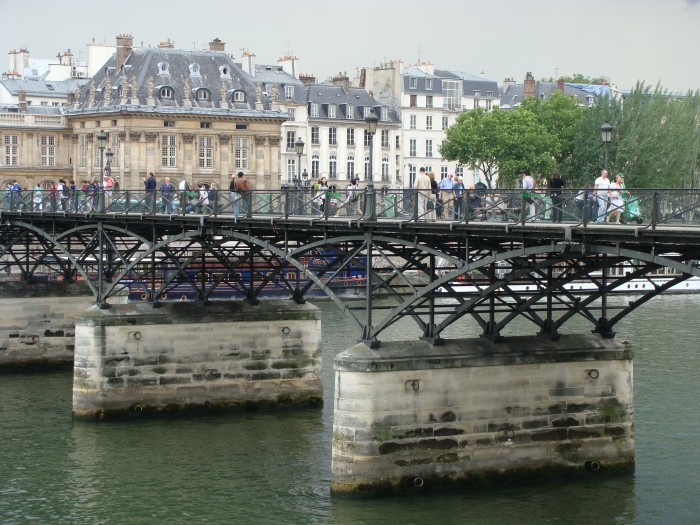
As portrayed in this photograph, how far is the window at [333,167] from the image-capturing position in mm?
126287

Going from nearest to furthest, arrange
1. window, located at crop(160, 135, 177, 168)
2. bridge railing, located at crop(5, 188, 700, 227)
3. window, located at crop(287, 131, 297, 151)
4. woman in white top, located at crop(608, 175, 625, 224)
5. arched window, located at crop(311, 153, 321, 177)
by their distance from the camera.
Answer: bridge railing, located at crop(5, 188, 700, 227) < woman in white top, located at crop(608, 175, 625, 224) < window, located at crop(160, 135, 177, 168) < window, located at crop(287, 131, 297, 151) < arched window, located at crop(311, 153, 321, 177)

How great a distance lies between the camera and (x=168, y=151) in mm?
108188

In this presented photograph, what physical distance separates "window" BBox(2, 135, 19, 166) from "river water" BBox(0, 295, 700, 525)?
2605 inches

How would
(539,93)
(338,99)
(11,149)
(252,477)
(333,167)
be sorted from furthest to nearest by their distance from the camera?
1. (539,93)
2. (338,99)
3. (333,167)
4. (11,149)
5. (252,477)

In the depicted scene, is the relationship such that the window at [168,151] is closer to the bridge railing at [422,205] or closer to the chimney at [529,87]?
the chimney at [529,87]

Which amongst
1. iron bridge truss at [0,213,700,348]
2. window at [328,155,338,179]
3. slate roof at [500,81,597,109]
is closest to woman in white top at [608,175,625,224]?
iron bridge truss at [0,213,700,348]

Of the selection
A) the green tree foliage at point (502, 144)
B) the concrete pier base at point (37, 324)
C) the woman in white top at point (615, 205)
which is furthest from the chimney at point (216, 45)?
the woman in white top at point (615, 205)

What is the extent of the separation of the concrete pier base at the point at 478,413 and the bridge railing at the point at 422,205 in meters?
3.24

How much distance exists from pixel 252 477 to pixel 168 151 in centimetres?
7237

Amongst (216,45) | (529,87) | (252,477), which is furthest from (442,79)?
(252,477)

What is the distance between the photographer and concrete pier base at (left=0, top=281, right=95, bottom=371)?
193ft

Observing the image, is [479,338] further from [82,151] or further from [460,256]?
[82,151]

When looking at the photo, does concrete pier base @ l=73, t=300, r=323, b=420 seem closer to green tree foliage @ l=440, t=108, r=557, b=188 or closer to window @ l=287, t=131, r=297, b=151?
green tree foliage @ l=440, t=108, r=557, b=188

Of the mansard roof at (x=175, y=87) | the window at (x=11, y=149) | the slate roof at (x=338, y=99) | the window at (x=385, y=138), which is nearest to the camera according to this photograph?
the mansard roof at (x=175, y=87)
